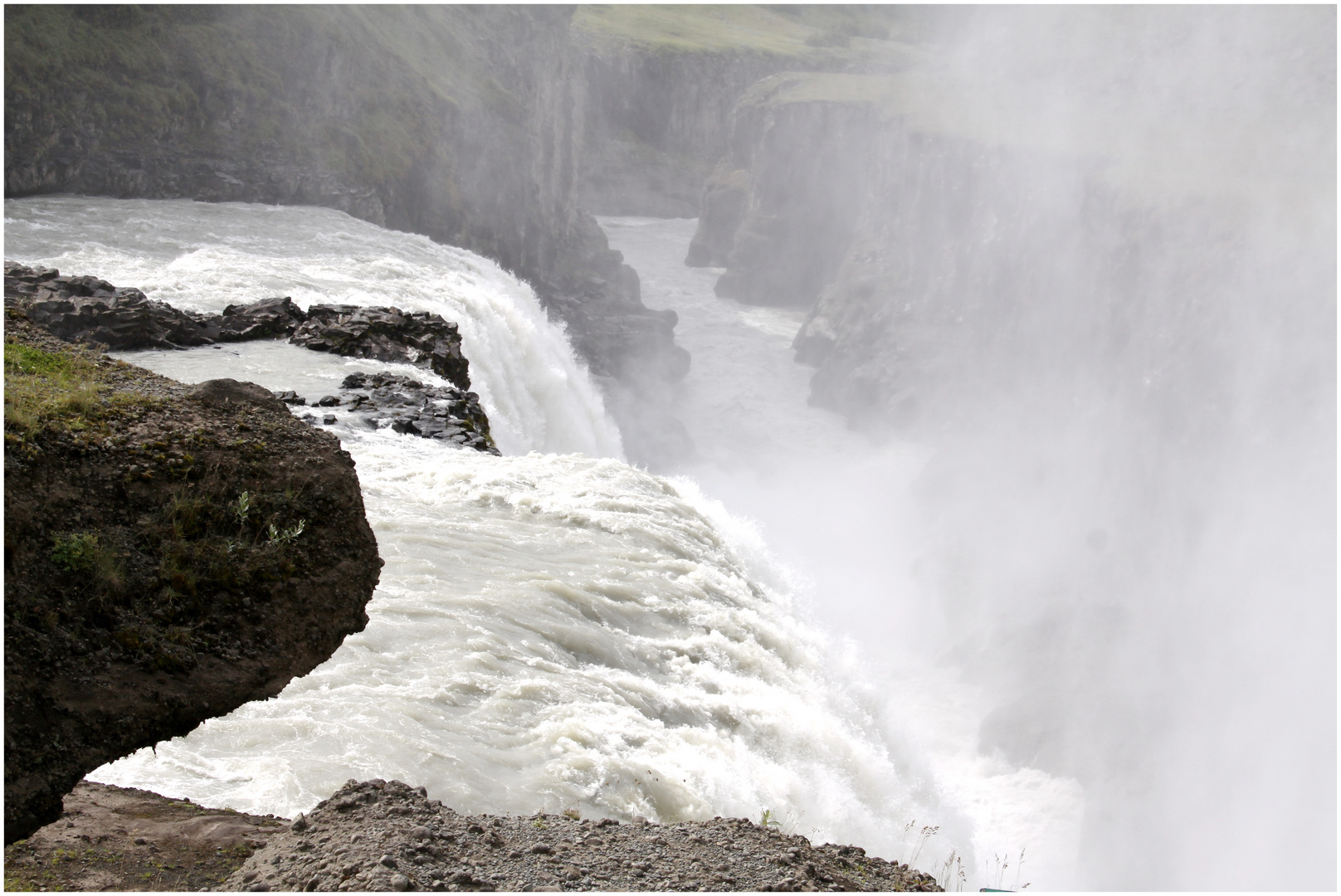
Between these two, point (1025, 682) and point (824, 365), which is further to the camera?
point (824, 365)

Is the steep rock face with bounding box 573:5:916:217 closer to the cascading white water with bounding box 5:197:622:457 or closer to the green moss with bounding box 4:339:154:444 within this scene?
the cascading white water with bounding box 5:197:622:457

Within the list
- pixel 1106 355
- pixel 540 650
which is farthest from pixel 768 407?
pixel 540 650

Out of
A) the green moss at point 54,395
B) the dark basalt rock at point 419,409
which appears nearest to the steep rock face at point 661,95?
the dark basalt rock at point 419,409

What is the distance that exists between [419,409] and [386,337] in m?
3.67

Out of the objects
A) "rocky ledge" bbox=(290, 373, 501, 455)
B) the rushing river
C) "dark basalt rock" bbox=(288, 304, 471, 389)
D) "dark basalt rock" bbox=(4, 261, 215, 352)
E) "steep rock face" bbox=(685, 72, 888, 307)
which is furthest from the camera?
"steep rock face" bbox=(685, 72, 888, 307)

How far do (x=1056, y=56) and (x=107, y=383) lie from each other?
53396 millimetres

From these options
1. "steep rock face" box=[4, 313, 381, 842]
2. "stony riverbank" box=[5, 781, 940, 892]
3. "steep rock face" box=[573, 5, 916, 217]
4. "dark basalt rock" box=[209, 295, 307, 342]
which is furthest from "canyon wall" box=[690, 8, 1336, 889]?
"steep rock face" box=[4, 313, 381, 842]

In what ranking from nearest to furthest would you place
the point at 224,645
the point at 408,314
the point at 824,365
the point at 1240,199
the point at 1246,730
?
the point at 224,645 → the point at 408,314 → the point at 1246,730 → the point at 1240,199 → the point at 824,365

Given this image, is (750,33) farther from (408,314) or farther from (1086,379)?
(408,314)

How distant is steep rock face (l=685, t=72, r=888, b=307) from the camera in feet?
173

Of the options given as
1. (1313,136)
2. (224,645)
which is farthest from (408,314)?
(1313,136)

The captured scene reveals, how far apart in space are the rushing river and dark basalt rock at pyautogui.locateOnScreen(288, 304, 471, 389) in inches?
22.2

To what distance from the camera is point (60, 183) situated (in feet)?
88.1

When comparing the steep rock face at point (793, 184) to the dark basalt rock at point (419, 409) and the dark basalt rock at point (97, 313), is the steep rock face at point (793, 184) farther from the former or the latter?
the dark basalt rock at point (97, 313)
